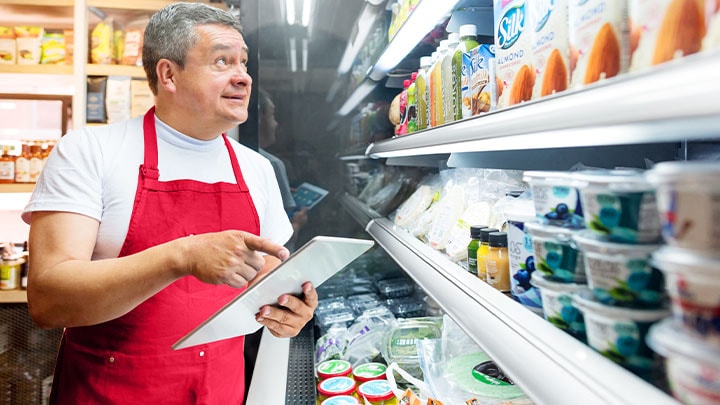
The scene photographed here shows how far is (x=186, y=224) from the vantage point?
169 centimetres

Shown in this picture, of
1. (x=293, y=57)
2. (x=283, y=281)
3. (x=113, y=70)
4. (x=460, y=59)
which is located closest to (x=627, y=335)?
(x=283, y=281)

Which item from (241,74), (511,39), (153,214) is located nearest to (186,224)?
(153,214)

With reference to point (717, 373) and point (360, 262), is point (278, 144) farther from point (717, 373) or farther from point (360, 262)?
point (717, 373)

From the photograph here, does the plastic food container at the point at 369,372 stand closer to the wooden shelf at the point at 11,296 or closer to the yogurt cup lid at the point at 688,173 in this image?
the yogurt cup lid at the point at 688,173

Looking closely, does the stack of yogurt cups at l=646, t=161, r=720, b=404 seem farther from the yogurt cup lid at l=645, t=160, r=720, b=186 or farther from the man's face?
the man's face

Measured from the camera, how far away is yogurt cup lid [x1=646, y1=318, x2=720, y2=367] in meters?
0.45

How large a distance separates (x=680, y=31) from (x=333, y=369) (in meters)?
1.79

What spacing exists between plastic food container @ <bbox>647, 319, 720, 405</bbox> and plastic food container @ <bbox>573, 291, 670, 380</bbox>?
0.10 m

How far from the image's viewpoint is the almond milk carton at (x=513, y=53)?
982mm

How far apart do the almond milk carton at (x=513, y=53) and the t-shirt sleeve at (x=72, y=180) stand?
1195 millimetres

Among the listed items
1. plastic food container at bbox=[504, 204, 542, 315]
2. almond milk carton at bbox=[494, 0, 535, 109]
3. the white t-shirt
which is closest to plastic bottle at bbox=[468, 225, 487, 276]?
plastic food container at bbox=[504, 204, 542, 315]

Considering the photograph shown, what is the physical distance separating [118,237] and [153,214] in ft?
0.41

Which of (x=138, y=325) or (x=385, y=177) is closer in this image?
(x=138, y=325)

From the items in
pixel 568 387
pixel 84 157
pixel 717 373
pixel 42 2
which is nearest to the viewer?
pixel 717 373
